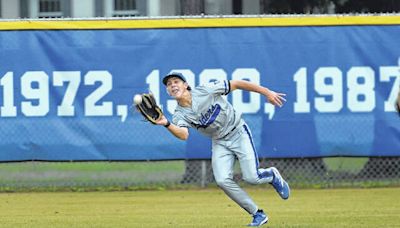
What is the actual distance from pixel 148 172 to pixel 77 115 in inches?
89.8

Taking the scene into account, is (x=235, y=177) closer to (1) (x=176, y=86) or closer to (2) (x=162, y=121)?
(1) (x=176, y=86)

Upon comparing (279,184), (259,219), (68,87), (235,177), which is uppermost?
(68,87)

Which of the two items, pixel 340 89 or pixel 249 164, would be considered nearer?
pixel 249 164

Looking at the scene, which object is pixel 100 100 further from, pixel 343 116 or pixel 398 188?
pixel 398 188

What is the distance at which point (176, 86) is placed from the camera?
10.5 meters

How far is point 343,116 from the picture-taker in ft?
49.9

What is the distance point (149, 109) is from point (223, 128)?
3.50ft

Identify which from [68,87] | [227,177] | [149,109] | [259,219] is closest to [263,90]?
[227,177]

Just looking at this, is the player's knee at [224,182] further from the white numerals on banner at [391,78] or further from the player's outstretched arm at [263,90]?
the white numerals on banner at [391,78]

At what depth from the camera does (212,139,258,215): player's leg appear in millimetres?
10656

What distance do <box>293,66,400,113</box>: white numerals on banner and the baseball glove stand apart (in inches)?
212

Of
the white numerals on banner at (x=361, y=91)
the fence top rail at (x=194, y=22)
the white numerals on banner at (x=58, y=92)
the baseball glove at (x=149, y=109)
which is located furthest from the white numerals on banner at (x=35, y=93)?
the baseball glove at (x=149, y=109)

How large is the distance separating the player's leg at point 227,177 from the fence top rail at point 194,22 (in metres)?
4.44

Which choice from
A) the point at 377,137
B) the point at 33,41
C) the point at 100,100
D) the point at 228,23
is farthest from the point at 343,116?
the point at 33,41
